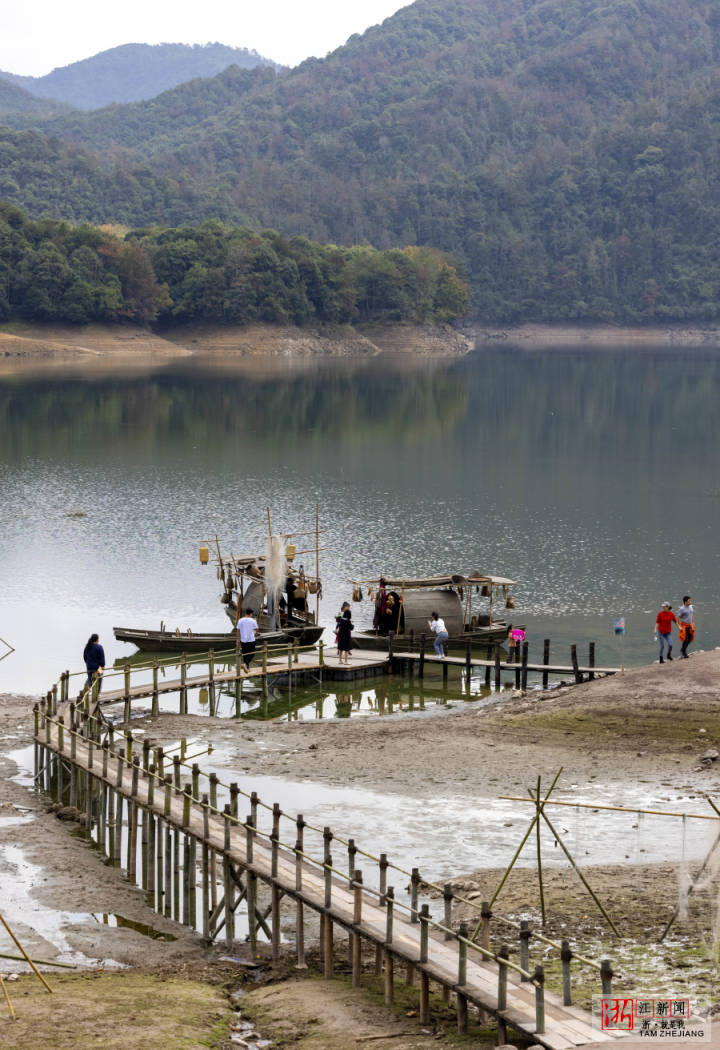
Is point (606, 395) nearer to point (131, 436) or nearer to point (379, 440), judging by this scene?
point (379, 440)

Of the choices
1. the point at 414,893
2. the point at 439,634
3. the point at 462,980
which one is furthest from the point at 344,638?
the point at 462,980

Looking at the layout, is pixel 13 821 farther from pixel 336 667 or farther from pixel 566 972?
pixel 336 667

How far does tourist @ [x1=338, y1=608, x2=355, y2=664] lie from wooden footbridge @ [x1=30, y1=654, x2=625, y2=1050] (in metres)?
11.0

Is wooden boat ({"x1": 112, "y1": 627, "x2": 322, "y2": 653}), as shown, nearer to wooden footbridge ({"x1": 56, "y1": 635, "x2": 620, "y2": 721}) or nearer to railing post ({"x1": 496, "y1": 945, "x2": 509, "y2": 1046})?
wooden footbridge ({"x1": 56, "y1": 635, "x2": 620, "y2": 721})

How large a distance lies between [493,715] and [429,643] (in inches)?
292

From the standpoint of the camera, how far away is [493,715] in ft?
103

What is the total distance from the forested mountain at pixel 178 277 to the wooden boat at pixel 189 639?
124 meters

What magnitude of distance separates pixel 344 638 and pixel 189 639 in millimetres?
4558

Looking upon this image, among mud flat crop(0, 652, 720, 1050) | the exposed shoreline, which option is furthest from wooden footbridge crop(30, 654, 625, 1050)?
the exposed shoreline

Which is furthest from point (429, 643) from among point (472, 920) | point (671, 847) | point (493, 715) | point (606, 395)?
point (606, 395)

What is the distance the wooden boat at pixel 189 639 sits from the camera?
38.0 metres

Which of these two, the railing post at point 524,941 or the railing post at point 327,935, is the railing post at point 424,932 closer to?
the railing post at point 524,941

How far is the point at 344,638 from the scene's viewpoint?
36.8m

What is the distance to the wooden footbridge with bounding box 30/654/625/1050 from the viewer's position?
14648 mm
